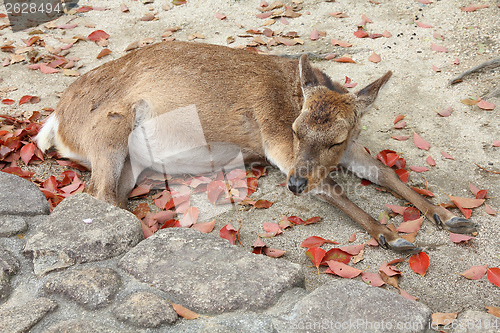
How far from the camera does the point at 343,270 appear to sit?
10.9 ft

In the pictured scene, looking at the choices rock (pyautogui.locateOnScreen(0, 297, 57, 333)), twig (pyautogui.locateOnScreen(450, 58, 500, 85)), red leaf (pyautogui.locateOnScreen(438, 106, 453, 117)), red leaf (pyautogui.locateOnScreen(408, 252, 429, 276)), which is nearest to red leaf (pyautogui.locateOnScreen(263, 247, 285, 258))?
red leaf (pyautogui.locateOnScreen(408, 252, 429, 276))

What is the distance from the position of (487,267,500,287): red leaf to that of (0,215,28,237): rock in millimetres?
3236

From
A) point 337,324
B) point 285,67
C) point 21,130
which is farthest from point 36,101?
point 337,324

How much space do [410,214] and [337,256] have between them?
0.93 metres

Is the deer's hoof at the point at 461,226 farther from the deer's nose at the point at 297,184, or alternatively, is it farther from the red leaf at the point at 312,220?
the deer's nose at the point at 297,184

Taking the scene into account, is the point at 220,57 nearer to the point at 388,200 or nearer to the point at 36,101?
the point at 388,200

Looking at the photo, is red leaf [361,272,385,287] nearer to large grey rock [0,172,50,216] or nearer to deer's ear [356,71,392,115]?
deer's ear [356,71,392,115]

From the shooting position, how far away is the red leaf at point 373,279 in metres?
3.21

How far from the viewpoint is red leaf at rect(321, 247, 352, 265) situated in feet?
11.3

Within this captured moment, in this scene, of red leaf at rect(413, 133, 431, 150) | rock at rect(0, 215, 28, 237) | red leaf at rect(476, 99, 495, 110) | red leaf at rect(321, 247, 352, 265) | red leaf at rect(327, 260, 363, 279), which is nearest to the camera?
rock at rect(0, 215, 28, 237)

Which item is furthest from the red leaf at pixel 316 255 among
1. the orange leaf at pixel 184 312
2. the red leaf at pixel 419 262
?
the orange leaf at pixel 184 312

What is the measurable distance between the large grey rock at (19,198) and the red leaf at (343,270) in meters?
2.13

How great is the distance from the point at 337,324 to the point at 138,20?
6.51 metres

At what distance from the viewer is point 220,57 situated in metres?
4.48
